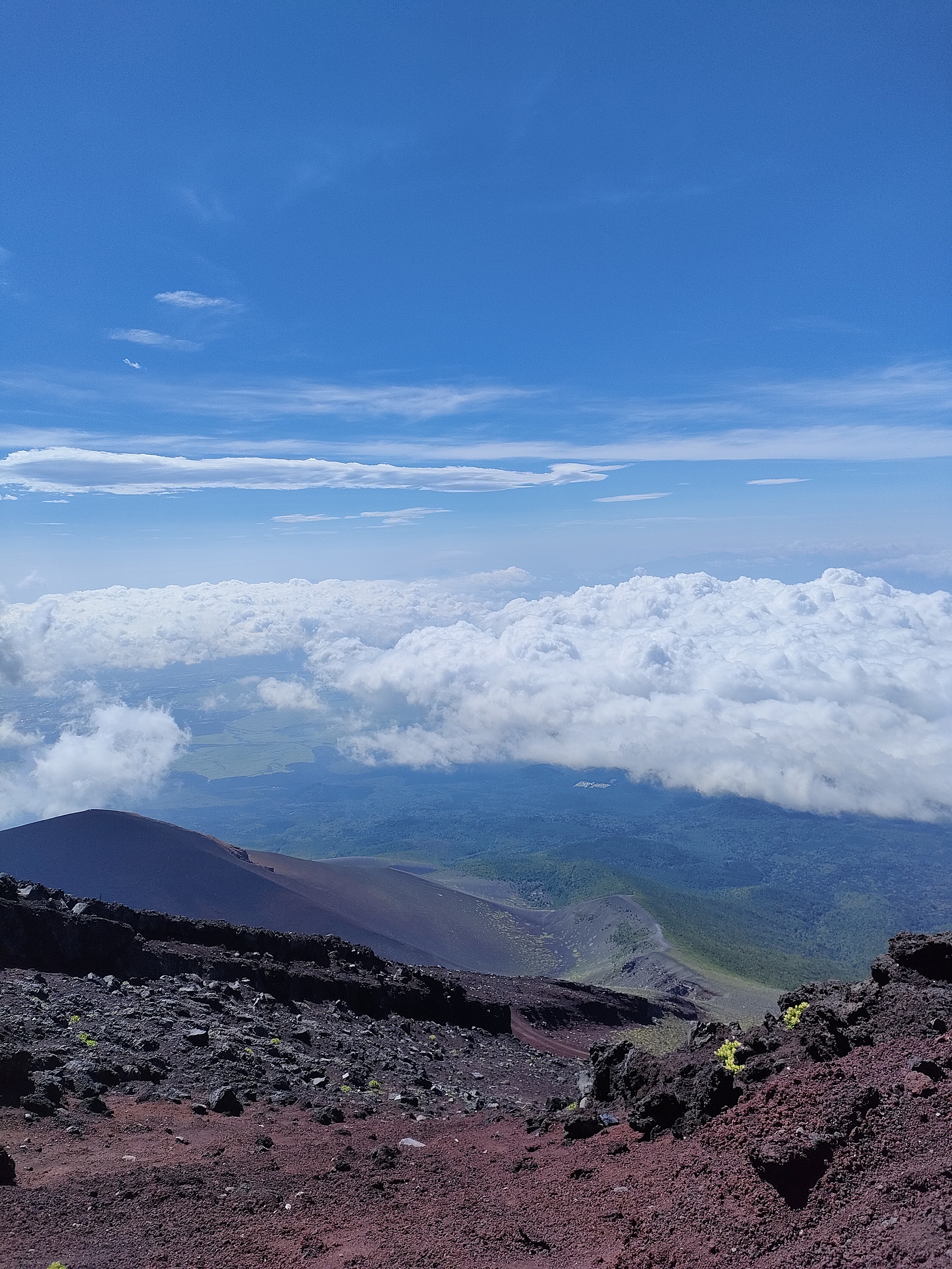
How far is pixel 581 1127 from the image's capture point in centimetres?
1129

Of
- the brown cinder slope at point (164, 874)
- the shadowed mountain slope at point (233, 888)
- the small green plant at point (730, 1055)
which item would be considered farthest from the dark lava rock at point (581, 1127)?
the shadowed mountain slope at point (233, 888)

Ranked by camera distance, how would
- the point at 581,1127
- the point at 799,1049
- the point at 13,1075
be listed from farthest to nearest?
the point at 13,1075, the point at 581,1127, the point at 799,1049

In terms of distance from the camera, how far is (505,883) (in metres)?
171

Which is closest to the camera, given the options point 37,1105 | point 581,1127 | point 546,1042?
point 581,1127

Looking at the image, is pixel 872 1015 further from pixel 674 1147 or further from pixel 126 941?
pixel 126 941

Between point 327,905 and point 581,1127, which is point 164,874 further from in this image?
point 581,1127

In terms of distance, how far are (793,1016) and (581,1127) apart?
401cm

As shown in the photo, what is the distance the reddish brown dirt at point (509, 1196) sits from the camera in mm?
6316

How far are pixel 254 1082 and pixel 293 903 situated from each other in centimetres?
6837

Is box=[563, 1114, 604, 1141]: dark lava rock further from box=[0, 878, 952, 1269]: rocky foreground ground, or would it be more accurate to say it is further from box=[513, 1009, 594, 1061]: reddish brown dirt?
box=[513, 1009, 594, 1061]: reddish brown dirt

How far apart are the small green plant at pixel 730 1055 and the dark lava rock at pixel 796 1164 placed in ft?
9.18

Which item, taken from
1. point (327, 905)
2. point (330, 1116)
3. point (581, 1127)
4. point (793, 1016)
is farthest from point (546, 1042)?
point (327, 905)

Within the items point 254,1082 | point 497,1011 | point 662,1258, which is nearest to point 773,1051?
point 662,1258

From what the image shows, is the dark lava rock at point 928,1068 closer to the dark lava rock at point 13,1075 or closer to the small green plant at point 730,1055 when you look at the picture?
the small green plant at point 730,1055
